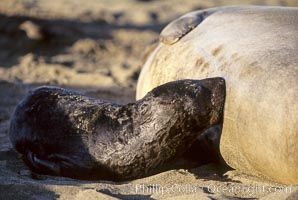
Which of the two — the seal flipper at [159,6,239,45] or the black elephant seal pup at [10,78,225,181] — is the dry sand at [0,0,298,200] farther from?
the seal flipper at [159,6,239,45]

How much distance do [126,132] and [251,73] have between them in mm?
606

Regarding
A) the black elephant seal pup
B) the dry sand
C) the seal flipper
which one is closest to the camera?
the dry sand

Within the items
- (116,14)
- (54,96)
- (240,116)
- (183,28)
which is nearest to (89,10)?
(116,14)

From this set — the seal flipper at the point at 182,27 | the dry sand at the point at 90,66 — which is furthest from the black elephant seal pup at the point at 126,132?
the seal flipper at the point at 182,27

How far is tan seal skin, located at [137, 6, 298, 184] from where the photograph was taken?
2.60 metres

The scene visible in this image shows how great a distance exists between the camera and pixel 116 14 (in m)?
6.86

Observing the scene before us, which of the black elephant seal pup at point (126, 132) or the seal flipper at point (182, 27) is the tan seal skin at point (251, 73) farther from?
the black elephant seal pup at point (126, 132)

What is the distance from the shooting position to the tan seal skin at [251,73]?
260 cm

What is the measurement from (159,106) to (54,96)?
53cm

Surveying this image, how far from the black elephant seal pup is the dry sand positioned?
7 centimetres

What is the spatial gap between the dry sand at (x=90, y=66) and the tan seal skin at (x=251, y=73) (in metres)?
0.13

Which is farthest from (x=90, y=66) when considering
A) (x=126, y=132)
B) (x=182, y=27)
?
Answer: (x=126, y=132)

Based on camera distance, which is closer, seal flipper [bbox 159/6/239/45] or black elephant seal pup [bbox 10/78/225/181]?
black elephant seal pup [bbox 10/78/225/181]

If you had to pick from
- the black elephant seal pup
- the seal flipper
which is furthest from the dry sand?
the seal flipper
